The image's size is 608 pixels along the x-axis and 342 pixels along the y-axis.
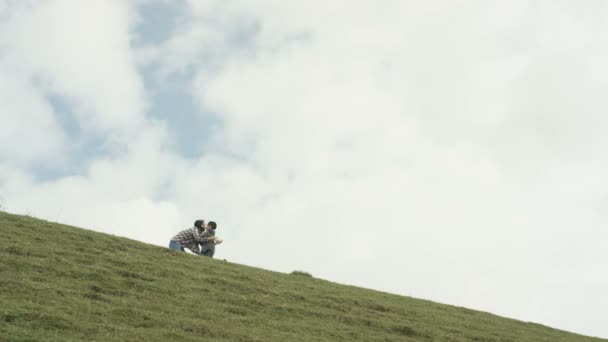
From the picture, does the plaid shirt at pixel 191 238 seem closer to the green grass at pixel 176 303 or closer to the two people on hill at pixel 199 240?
the two people on hill at pixel 199 240

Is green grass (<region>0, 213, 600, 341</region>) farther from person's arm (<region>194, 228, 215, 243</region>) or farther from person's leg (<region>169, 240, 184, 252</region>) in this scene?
person's arm (<region>194, 228, 215, 243</region>)

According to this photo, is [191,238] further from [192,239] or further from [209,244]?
[209,244]

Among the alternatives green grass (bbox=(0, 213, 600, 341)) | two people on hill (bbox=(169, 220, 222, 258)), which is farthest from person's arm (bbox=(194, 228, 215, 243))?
green grass (bbox=(0, 213, 600, 341))

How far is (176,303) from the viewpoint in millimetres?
20094

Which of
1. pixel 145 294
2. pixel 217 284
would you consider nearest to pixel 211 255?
pixel 217 284

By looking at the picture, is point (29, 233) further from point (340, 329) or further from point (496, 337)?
point (496, 337)

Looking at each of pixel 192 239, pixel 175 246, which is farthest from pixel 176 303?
pixel 192 239

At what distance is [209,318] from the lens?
63.1 feet

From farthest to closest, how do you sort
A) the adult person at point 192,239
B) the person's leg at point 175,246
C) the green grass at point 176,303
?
the adult person at point 192,239
the person's leg at point 175,246
the green grass at point 176,303

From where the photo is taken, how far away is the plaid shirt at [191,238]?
3053 centimetres

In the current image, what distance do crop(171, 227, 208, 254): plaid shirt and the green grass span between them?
10.6 feet

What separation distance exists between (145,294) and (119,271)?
223cm

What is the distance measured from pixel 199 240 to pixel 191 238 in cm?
38

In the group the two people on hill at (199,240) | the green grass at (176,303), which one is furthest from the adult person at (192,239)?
the green grass at (176,303)
